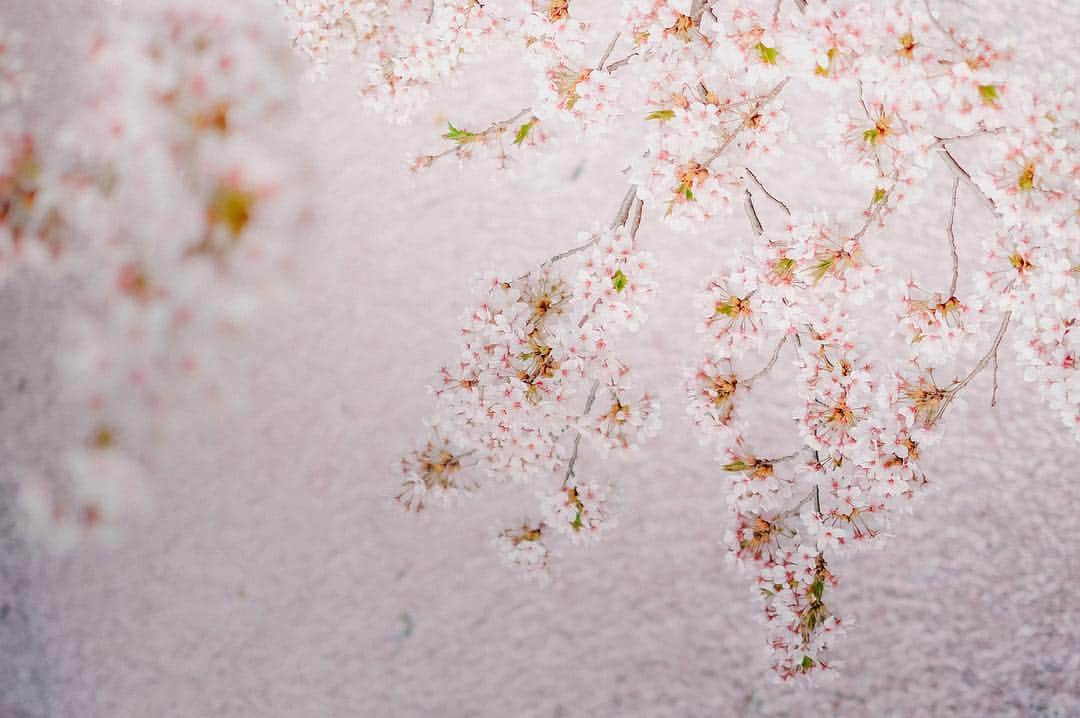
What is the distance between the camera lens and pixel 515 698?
4.86 ft

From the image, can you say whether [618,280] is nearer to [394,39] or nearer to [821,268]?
[821,268]

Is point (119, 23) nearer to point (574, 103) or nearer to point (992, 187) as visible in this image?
point (574, 103)

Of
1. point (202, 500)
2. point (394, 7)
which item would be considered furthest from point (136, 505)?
point (202, 500)

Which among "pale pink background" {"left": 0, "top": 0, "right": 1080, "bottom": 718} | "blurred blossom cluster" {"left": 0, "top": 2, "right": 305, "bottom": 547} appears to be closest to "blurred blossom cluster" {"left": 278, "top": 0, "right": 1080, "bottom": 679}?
"blurred blossom cluster" {"left": 0, "top": 2, "right": 305, "bottom": 547}

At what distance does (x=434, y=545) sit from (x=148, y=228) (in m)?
0.90

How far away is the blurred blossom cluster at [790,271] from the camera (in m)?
0.65

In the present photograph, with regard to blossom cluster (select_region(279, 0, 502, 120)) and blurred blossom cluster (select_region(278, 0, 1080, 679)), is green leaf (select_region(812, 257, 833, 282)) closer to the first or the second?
blurred blossom cluster (select_region(278, 0, 1080, 679))

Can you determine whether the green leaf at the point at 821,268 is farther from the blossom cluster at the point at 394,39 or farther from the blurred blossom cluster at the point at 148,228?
the blurred blossom cluster at the point at 148,228

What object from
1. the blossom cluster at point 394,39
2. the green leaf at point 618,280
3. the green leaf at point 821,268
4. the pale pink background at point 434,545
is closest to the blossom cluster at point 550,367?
the green leaf at point 618,280

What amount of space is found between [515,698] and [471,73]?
1.11 meters

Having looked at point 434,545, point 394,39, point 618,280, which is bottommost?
point 434,545

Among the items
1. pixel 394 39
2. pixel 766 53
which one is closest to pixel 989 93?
pixel 766 53

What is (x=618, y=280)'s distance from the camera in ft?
2.43

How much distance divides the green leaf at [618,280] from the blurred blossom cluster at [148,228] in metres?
0.35
